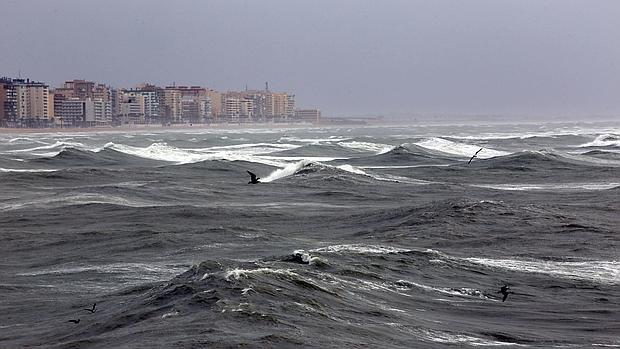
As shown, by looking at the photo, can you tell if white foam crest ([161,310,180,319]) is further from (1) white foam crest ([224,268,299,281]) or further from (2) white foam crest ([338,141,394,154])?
(2) white foam crest ([338,141,394,154])

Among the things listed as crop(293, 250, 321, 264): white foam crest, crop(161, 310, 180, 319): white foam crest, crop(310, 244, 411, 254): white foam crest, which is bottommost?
crop(310, 244, 411, 254): white foam crest

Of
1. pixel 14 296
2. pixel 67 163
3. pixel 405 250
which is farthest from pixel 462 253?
pixel 67 163

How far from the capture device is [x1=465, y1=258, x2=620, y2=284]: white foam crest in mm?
15781

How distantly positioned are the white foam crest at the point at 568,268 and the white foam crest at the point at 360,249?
4.48 ft

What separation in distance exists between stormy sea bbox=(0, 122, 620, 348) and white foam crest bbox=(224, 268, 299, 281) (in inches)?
2.7

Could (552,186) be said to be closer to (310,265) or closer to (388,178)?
(388,178)

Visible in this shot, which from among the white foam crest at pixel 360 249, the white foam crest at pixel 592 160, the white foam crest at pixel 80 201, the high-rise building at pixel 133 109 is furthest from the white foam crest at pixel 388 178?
the high-rise building at pixel 133 109

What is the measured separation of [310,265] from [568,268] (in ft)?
14.2

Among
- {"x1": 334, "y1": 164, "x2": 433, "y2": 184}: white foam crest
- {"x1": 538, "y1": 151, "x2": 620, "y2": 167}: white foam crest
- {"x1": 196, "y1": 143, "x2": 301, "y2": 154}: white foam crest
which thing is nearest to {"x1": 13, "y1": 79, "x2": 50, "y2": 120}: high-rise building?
{"x1": 196, "y1": 143, "x2": 301, "y2": 154}: white foam crest

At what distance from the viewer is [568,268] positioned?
16.6 meters

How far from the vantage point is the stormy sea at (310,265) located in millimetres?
11789

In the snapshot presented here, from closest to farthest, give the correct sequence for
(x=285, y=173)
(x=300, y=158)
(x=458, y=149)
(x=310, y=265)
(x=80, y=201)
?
(x=310, y=265) → (x=80, y=201) → (x=285, y=173) → (x=300, y=158) → (x=458, y=149)

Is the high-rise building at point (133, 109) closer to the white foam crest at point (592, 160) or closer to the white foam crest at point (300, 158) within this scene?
the white foam crest at point (300, 158)

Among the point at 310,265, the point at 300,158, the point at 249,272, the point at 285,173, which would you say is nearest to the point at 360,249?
the point at 310,265
